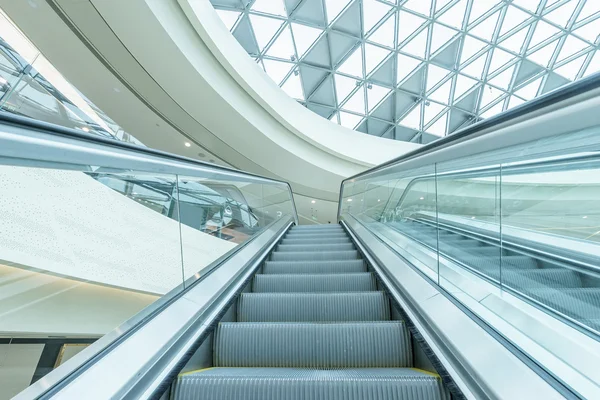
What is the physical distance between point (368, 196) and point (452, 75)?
14155mm

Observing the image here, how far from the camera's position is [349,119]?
719 inches

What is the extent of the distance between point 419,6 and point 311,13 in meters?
4.45

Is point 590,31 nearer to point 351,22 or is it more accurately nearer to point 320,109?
point 351,22

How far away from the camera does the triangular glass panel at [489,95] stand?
1722cm

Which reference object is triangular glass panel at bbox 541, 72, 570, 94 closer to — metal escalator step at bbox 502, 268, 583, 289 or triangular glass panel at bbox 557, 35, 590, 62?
triangular glass panel at bbox 557, 35, 590, 62

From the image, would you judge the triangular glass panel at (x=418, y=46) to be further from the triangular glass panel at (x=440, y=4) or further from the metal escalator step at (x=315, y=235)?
the metal escalator step at (x=315, y=235)

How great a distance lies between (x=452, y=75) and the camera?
16109 mm

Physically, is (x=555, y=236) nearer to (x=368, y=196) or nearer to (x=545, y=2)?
(x=368, y=196)

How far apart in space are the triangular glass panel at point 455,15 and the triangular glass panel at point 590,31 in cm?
559

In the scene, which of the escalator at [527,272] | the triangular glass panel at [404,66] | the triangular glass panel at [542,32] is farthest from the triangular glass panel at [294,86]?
the escalator at [527,272]

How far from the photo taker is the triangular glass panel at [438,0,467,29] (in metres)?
13.2

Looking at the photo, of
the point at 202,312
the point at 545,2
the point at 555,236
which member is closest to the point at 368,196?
the point at 555,236

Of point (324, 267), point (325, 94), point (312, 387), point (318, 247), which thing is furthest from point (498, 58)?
point (312, 387)

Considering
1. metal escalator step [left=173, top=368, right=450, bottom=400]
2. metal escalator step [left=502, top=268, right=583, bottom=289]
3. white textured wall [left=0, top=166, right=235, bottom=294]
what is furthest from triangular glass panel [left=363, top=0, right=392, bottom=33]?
metal escalator step [left=173, top=368, right=450, bottom=400]
